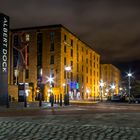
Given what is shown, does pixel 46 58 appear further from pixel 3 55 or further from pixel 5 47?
pixel 3 55

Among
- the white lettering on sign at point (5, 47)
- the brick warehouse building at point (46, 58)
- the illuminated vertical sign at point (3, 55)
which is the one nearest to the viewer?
the illuminated vertical sign at point (3, 55)

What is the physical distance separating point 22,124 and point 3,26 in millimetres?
33913

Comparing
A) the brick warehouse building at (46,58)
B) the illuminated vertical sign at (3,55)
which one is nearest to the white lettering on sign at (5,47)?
the illuminated vertical sign at (3,55)

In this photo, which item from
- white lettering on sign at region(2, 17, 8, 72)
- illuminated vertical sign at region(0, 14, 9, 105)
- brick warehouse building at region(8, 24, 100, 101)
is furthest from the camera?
brick warehouse building at region(8, 24, 100, 101)

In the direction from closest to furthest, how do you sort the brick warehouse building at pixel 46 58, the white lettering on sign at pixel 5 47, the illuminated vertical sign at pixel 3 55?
the illuminated vertical sign at pixel 3 55 → the white lettering on sign at pixel 5 47 → the brick warehouse building at pixel 46 58

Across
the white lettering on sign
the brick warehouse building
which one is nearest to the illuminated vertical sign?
the white lettering on sign

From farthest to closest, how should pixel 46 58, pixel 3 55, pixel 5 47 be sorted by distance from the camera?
pixel 46 58 < pixel 5 47 < pixel 3 55

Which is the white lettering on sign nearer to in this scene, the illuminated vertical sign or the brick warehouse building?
the illuminated vertical sign

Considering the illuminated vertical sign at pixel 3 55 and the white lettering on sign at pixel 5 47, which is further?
the white lettering on sign at pixel 5 47

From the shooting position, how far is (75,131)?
1591 cm

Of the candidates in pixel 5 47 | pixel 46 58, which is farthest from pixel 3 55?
pixel 46 58

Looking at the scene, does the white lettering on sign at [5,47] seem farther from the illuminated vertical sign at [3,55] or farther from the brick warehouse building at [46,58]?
the brick warehouse building at [46,58]

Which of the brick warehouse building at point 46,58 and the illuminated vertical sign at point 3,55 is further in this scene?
the brick warehouse building at point 46,58

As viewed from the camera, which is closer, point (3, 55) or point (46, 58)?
point (3, 55)
